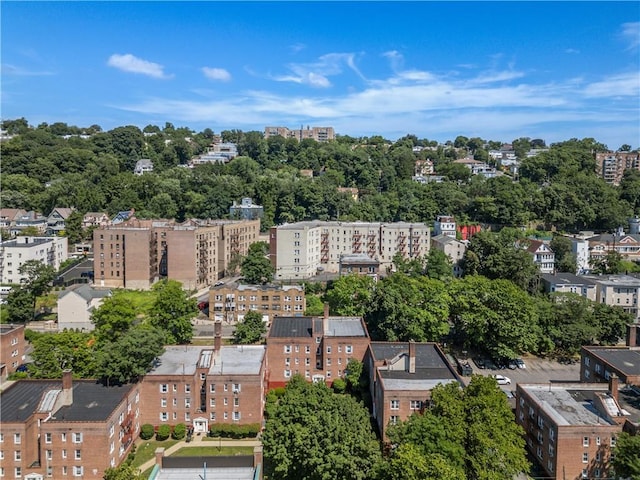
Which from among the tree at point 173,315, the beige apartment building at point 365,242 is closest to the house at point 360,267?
the beige apartment building at point 365,242

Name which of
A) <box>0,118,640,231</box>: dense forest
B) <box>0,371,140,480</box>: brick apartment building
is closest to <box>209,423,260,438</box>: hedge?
<box>0,371,140,480</box>: brick apartment building

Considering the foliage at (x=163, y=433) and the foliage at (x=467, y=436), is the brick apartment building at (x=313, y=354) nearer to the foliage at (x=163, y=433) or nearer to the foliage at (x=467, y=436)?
the foliage at (x=163, y=433)

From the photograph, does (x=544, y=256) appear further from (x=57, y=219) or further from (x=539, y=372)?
(x=57, y=219)

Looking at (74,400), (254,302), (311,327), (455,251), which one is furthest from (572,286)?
(74,400)

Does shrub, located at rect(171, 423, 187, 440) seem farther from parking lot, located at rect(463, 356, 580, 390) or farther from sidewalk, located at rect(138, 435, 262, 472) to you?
parking lot, located at rect(463, 356, 580, 390)

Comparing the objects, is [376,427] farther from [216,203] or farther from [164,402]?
[216,203]
